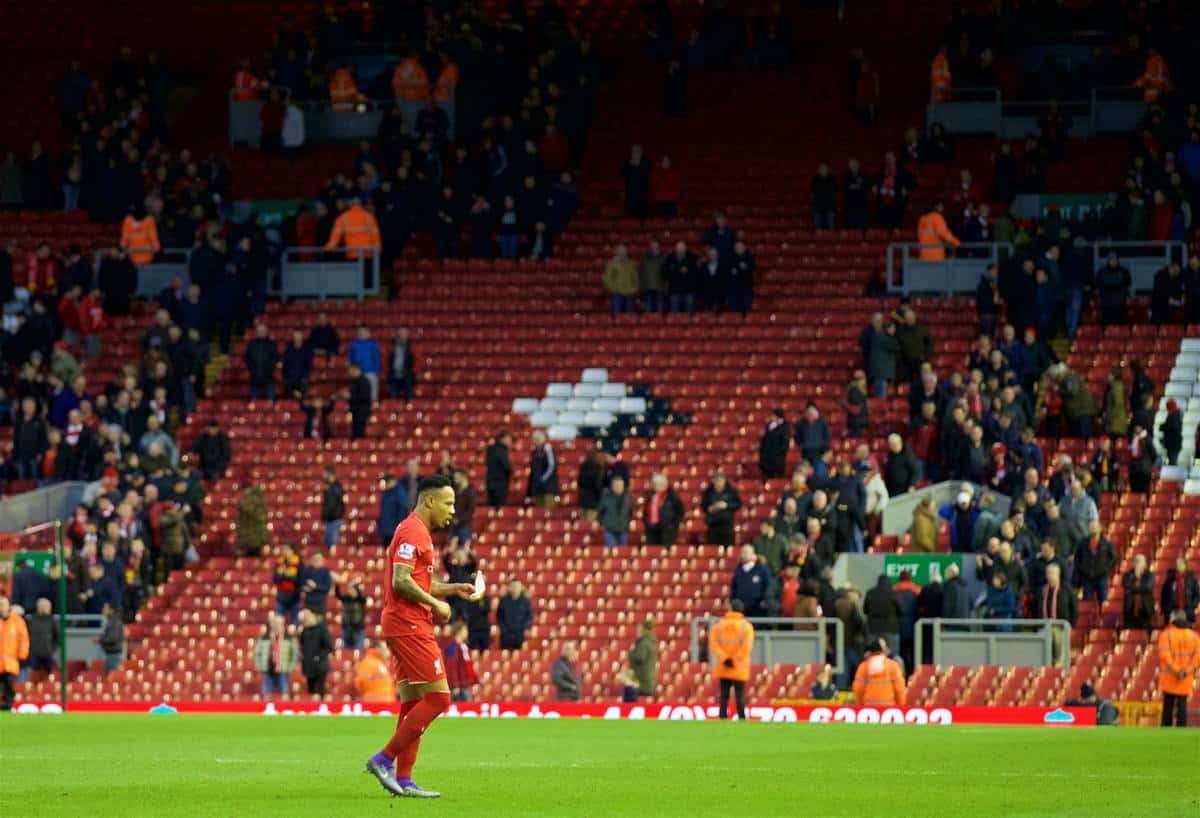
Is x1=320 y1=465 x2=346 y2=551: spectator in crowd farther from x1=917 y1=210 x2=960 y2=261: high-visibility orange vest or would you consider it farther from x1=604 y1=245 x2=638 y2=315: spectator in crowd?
x1=917 y1=210 x2=960 y2=261: high-visibility orange vest

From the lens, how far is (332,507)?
133 ft

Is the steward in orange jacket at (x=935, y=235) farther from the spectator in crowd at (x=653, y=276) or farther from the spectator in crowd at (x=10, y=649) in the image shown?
the spectator in crowd at (x=10, y=649)

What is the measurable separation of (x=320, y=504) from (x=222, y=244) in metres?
6.79

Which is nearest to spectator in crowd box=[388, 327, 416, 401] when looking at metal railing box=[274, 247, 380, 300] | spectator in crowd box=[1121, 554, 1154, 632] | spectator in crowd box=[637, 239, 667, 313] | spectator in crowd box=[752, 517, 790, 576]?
metal railing box=[274, 247, 380, 300]

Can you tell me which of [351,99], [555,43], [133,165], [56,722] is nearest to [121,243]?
[133,165]

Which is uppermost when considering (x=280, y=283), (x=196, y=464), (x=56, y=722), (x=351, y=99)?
(x=351, y=99)

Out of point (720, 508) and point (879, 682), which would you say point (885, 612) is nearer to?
point (879, 682)

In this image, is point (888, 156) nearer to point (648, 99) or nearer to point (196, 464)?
point (648, 99)

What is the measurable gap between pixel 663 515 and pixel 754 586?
342cm

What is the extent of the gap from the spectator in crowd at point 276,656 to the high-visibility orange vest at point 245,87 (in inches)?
688

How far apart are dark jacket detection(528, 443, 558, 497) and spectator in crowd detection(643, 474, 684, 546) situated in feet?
6.91

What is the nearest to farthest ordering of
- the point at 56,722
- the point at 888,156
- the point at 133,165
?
the point at 56,722 < the point at 888,156 < the point at 133,165

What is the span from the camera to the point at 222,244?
46.3m

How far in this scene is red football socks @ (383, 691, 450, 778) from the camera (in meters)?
16.0
